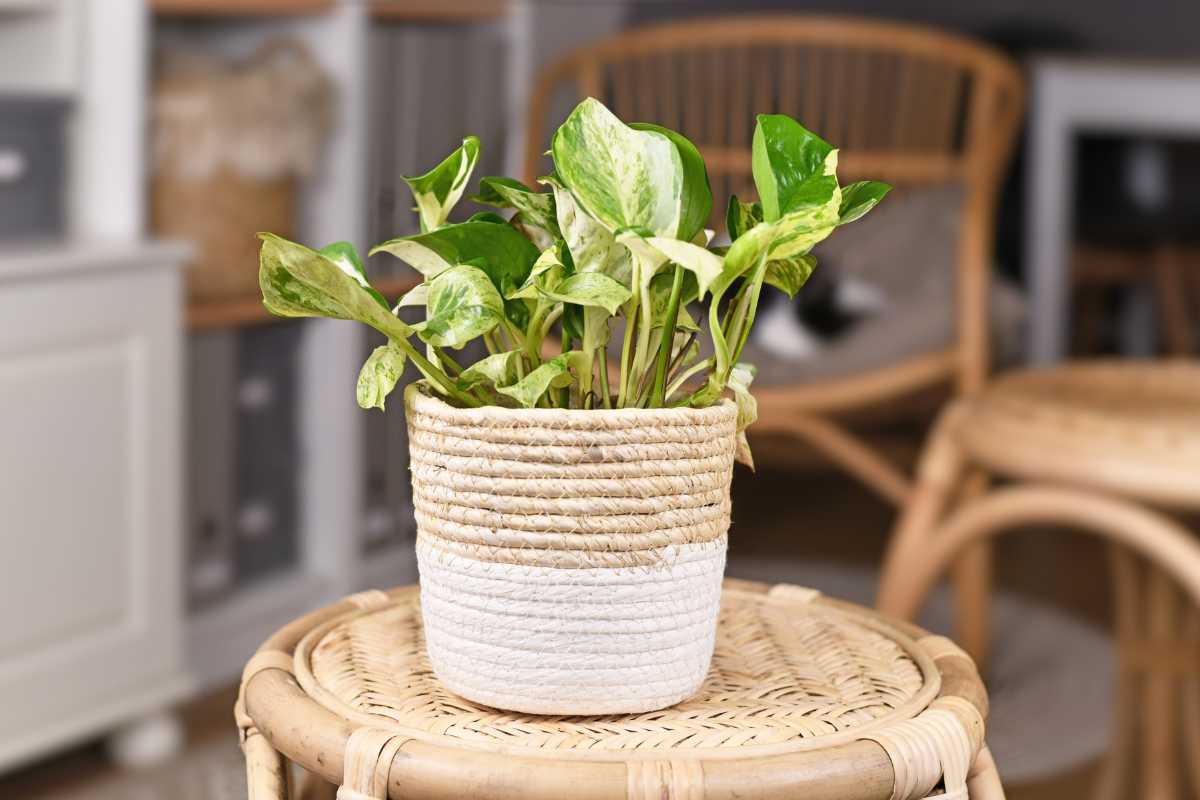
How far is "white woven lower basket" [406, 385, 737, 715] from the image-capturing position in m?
0.57

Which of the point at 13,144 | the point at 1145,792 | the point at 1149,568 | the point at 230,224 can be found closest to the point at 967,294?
the point at 1149,568

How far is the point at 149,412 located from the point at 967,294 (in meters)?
0.96

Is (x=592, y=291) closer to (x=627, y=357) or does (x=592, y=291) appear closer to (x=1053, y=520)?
(x=627, y=357)

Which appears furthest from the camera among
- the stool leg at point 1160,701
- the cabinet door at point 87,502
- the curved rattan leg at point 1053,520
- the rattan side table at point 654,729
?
the cabinet door at point 87,502

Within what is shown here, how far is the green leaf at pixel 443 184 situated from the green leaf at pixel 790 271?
0.13 meters

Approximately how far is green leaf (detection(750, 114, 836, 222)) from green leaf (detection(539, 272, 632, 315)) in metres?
0.06

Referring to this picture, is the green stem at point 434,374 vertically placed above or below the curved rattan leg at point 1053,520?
above

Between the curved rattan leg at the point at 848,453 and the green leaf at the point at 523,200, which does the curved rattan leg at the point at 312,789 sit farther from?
the curved rattan leg at the point at 848,453

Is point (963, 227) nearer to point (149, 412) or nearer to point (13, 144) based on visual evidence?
point (149, 412)

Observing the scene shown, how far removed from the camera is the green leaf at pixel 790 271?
0.62 metres

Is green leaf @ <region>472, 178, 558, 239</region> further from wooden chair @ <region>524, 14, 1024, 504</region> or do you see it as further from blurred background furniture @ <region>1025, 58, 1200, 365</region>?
blurred background furniture @ <region>1025, 58, 1200, 365</region>

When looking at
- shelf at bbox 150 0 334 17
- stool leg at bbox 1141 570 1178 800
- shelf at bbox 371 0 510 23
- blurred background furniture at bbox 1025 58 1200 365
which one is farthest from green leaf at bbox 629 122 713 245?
blurred background furniture at bbox 1025 58 1200 365

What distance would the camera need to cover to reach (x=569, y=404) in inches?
24.6

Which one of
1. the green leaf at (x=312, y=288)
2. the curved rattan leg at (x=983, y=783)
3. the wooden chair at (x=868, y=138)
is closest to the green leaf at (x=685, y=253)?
the green leaf at (x=312, y=288)
